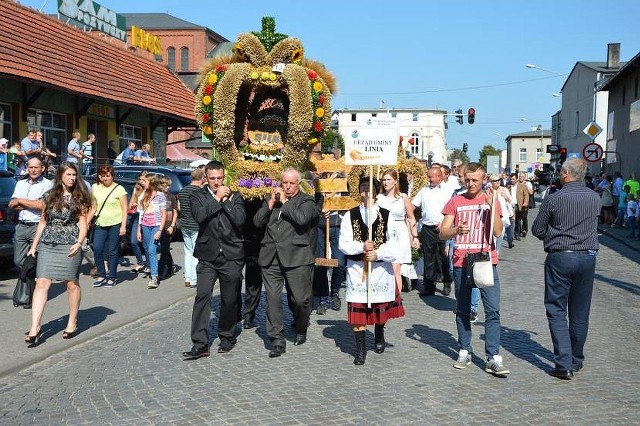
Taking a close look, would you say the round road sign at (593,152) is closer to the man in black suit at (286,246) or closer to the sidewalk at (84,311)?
the sidewalk at (84,311)

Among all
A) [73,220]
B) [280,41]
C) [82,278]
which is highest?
[280,41]

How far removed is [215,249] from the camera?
7207 millimetres

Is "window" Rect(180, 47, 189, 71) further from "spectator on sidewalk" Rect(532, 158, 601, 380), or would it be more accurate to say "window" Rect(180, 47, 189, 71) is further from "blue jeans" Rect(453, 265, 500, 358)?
"spectator on sidewalk" Rect(532, 158, 601, 380)

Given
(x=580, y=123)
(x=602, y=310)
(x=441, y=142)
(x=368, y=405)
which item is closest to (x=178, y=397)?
(x=368, y=405)

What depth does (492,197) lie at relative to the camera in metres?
6.70

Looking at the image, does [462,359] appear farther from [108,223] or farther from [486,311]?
[108,223]

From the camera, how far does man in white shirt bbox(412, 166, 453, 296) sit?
10.7m

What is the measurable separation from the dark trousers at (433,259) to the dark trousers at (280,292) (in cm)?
357

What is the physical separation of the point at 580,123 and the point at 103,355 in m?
58.9

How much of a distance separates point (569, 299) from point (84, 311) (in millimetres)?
6057

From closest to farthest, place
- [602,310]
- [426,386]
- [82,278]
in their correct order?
[426,386], [602,310], [82,278]

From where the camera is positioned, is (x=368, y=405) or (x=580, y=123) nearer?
(x=368, y=405)

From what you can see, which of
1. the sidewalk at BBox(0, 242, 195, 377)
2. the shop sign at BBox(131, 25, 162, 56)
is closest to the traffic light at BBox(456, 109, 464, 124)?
the shop sign at BBox(131, 25, 162, 56)

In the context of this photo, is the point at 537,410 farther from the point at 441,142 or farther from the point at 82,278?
the point at 441,142
